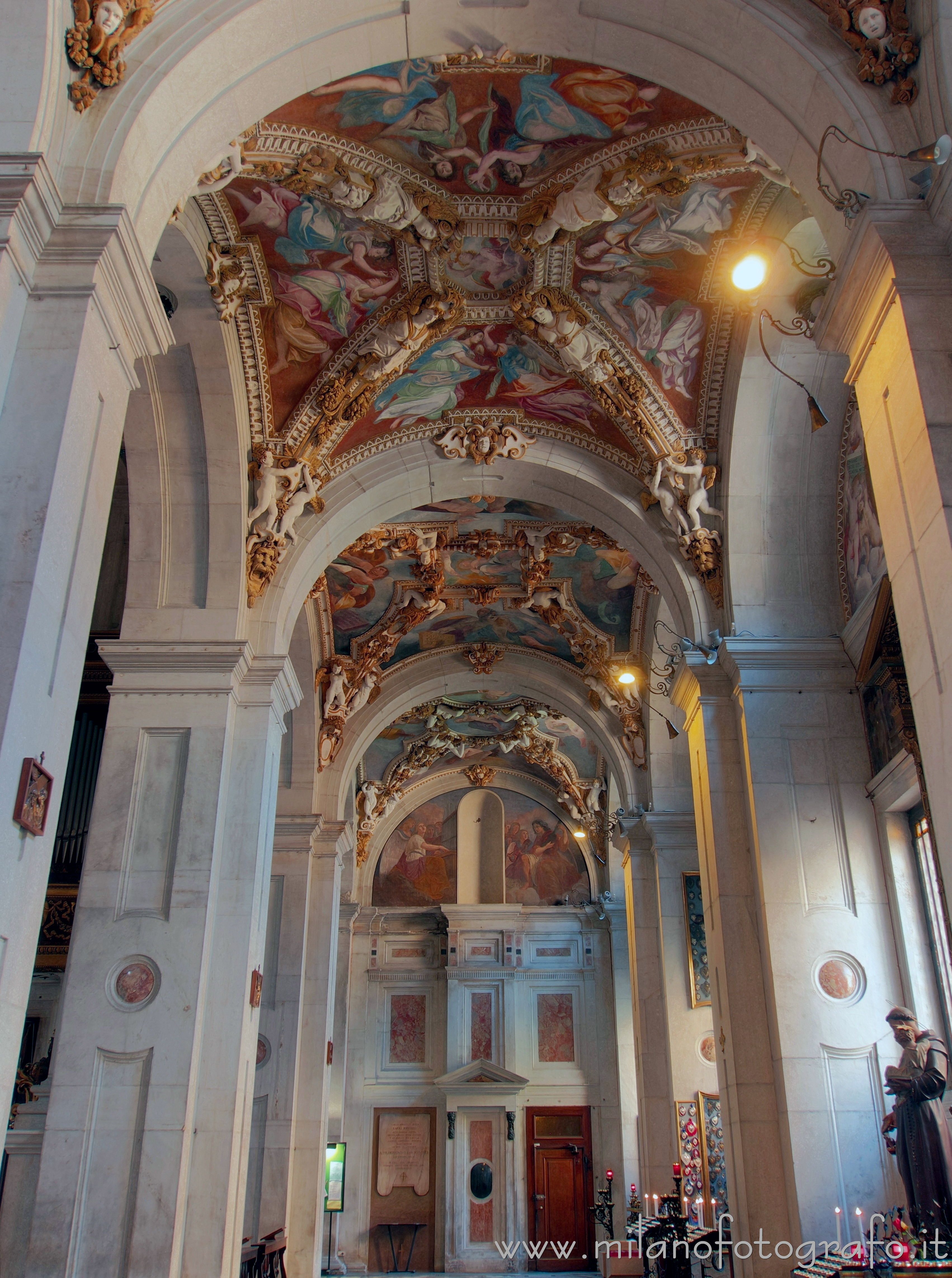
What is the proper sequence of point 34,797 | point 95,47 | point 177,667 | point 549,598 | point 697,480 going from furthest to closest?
point 549,598, point 697,480, point 177,667, point 95,47, point 34,797

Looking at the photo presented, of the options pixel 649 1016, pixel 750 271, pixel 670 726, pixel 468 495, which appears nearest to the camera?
pixel 750 271

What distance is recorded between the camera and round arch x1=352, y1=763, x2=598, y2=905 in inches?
903

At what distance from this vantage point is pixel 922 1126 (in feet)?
22.6

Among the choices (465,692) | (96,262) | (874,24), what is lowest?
(96,262)

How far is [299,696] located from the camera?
10367mm

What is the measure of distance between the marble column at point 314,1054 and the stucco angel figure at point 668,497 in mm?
7068

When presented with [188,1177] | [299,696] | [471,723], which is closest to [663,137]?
[299,696]

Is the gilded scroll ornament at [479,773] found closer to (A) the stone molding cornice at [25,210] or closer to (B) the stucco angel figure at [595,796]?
(B) the stucco angel figure at [595,796]

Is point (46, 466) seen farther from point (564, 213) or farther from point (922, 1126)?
point (922, 1126)

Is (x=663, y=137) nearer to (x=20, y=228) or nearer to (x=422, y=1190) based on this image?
(x=20, y=228)

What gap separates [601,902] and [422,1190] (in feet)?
20.9

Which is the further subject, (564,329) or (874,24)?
(564,329)

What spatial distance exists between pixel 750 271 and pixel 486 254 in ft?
12.3

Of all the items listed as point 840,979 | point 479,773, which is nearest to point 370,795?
point 479,773
